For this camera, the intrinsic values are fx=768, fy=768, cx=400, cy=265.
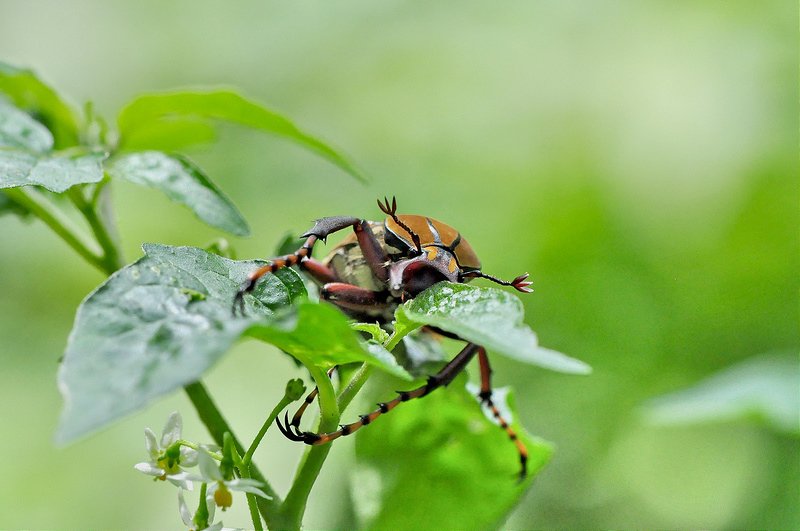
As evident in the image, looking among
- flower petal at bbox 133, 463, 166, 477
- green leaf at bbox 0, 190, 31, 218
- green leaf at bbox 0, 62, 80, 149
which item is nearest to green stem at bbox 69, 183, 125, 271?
green leaf at bbox 0, 190, 31, 218

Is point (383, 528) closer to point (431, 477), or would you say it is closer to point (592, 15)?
point (431, 477)

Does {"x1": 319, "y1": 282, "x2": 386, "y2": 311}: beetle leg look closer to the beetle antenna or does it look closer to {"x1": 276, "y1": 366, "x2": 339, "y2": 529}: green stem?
the beetle antenna

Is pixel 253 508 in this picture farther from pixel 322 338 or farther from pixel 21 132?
pixel 21 132

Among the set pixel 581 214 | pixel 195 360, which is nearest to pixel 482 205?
pixel 581 214

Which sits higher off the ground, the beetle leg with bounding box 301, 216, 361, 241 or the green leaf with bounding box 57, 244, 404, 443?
the green leaf with bounding box 57, 244, 404, 443

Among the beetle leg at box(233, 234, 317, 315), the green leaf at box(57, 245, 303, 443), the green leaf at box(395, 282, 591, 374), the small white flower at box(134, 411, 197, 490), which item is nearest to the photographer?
the green leaf at box(57, 245, 303, 443)

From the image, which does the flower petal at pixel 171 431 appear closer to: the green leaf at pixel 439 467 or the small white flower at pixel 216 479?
the small white flower at pixel 216 479

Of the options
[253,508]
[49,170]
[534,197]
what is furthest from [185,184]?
[534,197]
